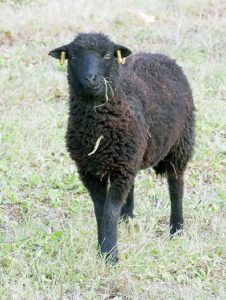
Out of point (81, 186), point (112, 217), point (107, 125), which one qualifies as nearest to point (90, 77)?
point (107, 125)

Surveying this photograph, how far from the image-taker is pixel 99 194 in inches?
194

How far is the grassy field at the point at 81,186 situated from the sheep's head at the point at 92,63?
1.45 metres

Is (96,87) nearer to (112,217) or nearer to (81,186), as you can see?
(112,217)

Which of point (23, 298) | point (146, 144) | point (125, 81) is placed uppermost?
point (125, 81)

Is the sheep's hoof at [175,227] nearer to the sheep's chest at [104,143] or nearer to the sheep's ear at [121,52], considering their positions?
the sheep's chest at [104,143]

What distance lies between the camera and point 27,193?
6.30 m

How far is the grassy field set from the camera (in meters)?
4.48

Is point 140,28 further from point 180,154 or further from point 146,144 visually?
point 146,144

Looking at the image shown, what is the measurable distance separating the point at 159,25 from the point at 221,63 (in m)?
2.53

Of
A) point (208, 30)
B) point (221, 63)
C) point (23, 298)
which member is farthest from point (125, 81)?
point (208, 30)

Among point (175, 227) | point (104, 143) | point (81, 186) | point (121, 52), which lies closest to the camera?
point (104, 143)

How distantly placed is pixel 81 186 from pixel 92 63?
2.30 meters

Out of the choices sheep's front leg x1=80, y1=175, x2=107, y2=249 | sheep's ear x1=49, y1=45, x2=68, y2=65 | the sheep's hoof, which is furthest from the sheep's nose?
the sheep's hoof

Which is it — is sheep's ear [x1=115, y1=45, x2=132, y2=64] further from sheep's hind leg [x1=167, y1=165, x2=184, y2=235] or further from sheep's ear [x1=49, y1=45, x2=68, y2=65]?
sheep's hind leg [x1=167, y1=165, x2=184, y2=235]
